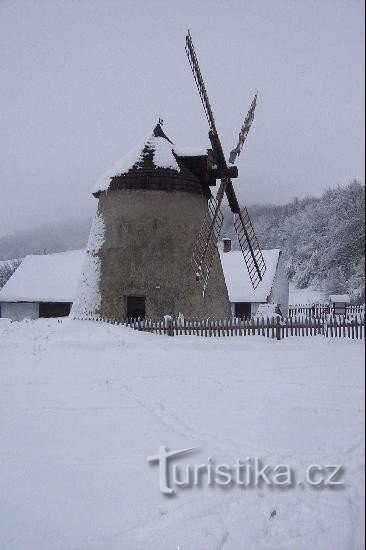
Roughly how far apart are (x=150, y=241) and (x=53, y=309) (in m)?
14.2

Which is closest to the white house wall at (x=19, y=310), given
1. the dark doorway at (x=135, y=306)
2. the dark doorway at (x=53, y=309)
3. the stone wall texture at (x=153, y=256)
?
the dark doorway at (x=53, y=309)

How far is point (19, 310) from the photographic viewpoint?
2573 centimetres

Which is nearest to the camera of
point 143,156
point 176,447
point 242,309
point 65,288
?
point 176,447

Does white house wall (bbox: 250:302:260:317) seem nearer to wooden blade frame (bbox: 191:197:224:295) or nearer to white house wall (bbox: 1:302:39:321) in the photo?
wooden blade frame (bbox: 191:197:224:295)

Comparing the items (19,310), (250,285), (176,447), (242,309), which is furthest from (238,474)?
(19,310)

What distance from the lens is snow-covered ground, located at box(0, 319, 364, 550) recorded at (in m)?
2.13

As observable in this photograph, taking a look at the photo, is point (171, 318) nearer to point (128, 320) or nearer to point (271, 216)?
point (128, 320)

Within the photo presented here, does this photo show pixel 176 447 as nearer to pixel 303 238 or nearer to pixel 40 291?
pixel 40 291

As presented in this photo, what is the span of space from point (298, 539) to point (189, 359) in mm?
6594

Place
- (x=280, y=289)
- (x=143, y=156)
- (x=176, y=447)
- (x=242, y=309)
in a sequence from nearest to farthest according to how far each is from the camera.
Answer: (x=176, y=447) → (x=143, y=156) → (x=242, y=309) → (x=280, y=289)

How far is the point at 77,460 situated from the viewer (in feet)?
12.0

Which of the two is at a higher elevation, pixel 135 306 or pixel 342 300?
pixel 342 300

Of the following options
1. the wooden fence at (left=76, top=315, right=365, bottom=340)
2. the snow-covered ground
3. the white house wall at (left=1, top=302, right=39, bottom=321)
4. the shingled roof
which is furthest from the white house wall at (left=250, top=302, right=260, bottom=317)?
the snow-covered ground

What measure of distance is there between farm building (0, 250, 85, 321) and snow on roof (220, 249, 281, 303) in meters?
9.85
